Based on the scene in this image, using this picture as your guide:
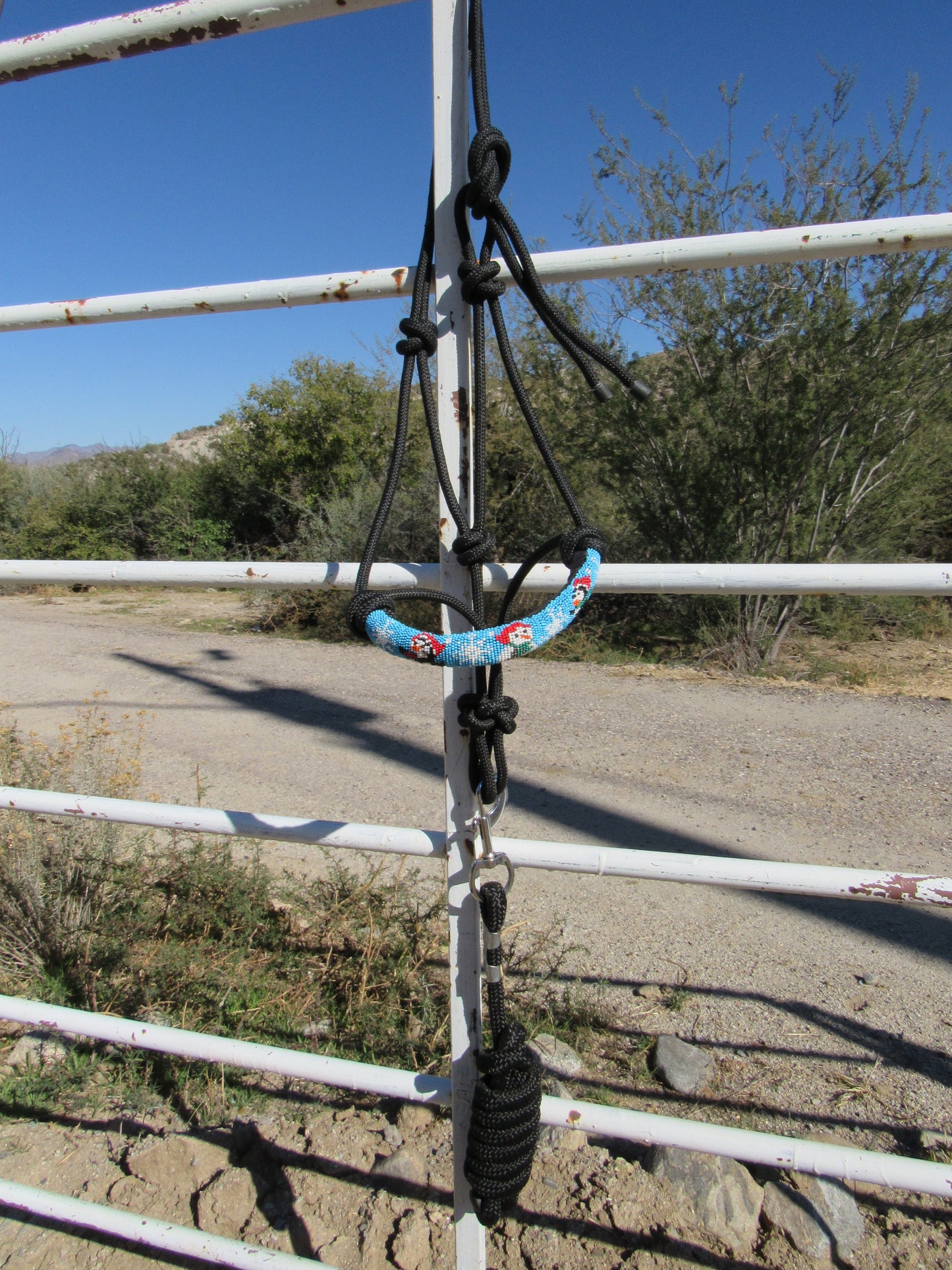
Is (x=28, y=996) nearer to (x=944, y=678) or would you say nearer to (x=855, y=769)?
(x=855, y=769)

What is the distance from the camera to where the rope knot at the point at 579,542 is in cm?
103

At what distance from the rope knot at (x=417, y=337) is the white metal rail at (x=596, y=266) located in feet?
0.27

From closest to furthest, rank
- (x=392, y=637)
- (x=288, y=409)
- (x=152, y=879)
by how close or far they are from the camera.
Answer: (x=392, y=637), (x=152, y=879), (x=288, y=409)

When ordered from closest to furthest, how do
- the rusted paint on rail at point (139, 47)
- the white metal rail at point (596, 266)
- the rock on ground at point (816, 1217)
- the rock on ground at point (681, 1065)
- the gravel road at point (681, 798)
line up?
the white metal rail at point (596, 266) < the rusted paint on rail at point (139, 47) < the rock on ground at point (816, 1217) < the rock on ground at point (681, 1065) < the gravel road at point (681, 798)

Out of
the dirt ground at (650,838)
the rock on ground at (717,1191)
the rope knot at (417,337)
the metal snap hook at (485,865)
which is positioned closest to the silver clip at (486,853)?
the metal snap hook at (485,865)

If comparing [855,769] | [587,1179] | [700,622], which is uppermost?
[700,622]

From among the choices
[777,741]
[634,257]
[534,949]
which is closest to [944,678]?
[777,741]

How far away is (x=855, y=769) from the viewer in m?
4.03

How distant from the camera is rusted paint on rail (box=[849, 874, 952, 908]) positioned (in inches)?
40.2

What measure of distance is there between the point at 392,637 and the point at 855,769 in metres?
3.76

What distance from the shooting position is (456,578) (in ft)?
3.58

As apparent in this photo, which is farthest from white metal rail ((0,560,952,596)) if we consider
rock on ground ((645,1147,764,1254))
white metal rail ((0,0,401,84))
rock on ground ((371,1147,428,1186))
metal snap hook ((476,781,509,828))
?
rock on ground ((371,1147,428,1186))

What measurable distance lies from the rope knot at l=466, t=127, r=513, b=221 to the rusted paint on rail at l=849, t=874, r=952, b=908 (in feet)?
3.32

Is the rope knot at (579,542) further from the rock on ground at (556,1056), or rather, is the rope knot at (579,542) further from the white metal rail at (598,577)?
the rock on ground at (556,1056)
